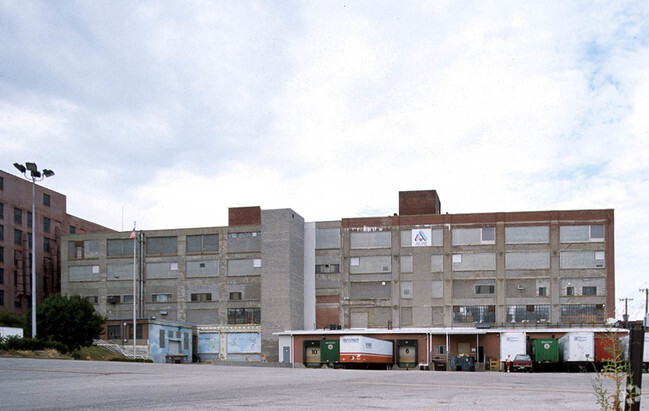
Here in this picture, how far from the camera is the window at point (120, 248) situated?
3334 inches

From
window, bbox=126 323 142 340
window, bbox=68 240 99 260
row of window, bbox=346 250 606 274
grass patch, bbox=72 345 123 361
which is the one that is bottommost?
grass patch, bbox=72 345 123 361

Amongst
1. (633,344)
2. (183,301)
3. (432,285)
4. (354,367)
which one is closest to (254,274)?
(183,301)

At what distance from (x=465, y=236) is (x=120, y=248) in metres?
41.8

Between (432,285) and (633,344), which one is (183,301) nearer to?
(432,285)

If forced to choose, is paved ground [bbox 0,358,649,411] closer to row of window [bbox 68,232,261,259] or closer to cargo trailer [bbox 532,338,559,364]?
cargo trailer [bbox 532,338,559,364]

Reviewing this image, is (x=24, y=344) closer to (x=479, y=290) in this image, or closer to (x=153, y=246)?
(x=153, y=246)

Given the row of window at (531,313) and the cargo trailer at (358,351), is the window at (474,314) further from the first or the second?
the cargo trailer at (358,351)

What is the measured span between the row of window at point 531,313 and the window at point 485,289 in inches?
61.0

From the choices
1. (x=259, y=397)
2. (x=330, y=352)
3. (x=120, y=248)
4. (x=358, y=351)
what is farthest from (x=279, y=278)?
(x=259, y=397)

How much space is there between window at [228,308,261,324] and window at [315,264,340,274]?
8.44 meters

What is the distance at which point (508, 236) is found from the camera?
77.1m

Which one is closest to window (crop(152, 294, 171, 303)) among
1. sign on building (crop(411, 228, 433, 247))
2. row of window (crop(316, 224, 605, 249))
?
row of window (crop(316, 224, 605, 249))

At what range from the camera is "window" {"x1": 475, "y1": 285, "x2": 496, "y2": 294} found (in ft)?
252

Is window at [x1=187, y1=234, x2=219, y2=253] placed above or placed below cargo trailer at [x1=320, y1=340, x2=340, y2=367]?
above
